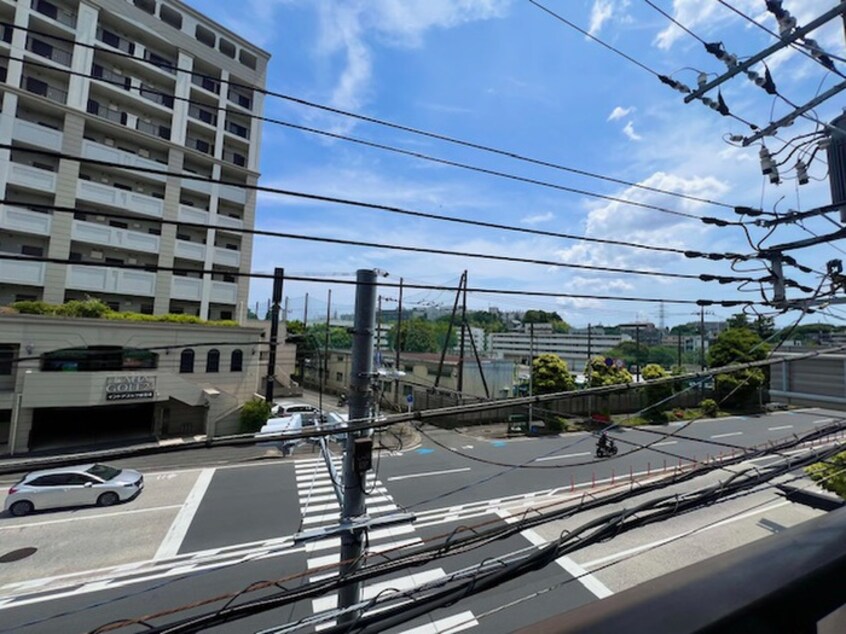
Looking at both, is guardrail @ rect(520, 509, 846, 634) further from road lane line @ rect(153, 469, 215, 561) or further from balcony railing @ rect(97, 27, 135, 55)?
balcony railing @ rect(97, 27, 135, 55)

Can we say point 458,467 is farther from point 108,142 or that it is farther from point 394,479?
point 108,142

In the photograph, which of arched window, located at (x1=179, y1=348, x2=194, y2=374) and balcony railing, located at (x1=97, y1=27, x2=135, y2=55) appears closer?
arched window, located at (x1=179, y1=348, x2=194, y2=374)

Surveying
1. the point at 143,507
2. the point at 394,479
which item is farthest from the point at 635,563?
the point at 143,507

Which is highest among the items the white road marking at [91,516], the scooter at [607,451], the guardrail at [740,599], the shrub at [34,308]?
the shrub at [34,308]

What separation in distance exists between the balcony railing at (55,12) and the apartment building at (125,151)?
0.15 feet

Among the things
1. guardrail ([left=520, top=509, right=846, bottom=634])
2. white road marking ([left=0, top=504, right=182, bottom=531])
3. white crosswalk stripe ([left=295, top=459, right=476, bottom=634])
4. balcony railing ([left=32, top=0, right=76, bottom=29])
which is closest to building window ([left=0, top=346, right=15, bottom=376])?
white road marking ([left=0, top=504, right=182, bottom=531])

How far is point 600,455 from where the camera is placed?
51.7 feet

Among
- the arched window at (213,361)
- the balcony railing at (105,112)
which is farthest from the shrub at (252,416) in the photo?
the balcony railing at (105,112)

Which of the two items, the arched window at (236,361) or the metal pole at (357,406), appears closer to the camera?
the metal pole at (357,406)

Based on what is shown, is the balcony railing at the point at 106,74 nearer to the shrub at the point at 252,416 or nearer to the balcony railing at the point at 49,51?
the balcony railing at the point at 49,51

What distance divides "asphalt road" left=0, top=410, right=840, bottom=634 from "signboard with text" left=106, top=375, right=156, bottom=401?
3.00 m

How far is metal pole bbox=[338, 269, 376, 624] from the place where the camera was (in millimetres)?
4040

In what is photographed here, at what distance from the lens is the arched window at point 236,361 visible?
20.0 metres

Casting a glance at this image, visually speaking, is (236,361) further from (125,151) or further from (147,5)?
(147,5)
